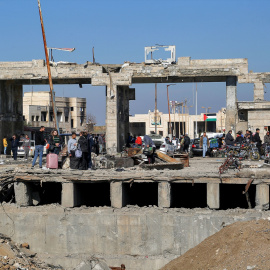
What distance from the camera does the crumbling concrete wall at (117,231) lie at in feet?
55.3

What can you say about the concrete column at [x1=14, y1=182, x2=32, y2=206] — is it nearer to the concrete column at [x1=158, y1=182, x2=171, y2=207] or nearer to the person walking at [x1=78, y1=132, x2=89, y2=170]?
the person walking at [x1=78, y1=132, x2=89, y2=170]

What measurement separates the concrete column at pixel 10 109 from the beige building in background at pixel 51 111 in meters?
39.4

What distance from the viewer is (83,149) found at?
774 inches

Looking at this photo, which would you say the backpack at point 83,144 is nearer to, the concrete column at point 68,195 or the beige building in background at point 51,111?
the concrete column at point 68,195

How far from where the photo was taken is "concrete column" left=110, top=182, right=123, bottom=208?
17.7m

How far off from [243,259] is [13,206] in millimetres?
7957

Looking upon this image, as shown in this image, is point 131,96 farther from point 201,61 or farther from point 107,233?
point 107,233

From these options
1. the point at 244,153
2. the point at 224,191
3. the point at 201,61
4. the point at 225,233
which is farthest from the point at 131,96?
the point at 225,233

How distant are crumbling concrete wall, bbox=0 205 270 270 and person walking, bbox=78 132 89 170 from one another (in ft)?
7.59

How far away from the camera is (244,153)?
24.1 metres

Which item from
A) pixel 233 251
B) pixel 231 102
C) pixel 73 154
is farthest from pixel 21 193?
pixel 231 102

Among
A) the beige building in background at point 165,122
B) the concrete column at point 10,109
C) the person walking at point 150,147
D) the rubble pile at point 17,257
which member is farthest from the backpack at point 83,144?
the beige building in background at point 165,122

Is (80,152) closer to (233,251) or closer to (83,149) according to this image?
(83,149)

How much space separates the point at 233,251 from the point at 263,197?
10.4 ft
